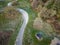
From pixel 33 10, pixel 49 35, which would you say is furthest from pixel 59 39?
pixel 33 10

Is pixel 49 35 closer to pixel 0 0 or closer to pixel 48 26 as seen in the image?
pixel 48 26

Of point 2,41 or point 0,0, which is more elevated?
point 0,0

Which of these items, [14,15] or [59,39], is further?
[14,15]

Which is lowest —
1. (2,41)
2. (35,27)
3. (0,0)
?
(2,41)

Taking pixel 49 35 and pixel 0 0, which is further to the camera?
pixel 0 0

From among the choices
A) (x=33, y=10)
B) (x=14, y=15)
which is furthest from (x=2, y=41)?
(x=33, y=10)

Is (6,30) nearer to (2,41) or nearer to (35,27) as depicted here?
(2,41)

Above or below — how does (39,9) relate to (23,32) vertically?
above
